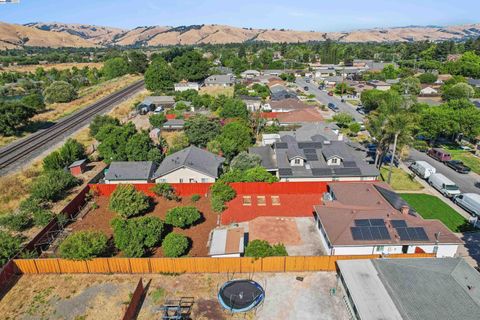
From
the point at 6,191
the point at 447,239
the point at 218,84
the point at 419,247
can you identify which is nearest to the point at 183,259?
the point at 419,247

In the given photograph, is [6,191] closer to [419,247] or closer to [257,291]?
[257,291]

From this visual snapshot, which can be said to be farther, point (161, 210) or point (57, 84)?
point (57, 84)

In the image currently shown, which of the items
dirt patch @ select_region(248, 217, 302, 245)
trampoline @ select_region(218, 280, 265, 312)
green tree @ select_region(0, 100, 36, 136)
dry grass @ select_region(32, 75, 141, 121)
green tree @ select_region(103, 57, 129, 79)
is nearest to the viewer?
trampoline @ select_region(218, 280, 265, 312)

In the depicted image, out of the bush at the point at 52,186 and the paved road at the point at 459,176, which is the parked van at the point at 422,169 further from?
the bush at the point at 52,186

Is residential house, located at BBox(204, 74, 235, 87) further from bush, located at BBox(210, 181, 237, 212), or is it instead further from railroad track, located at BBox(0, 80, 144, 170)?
bush, located at BBox(210, 181, 237, 212)

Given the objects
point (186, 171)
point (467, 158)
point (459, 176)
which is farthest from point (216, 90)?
point (459, 176)

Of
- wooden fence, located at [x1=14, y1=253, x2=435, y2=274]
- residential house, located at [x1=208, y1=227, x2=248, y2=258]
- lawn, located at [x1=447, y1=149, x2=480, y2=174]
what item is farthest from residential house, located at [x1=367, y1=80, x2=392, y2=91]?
residential house, located at [x1=208, y1=227, x2=248, y2=258]
